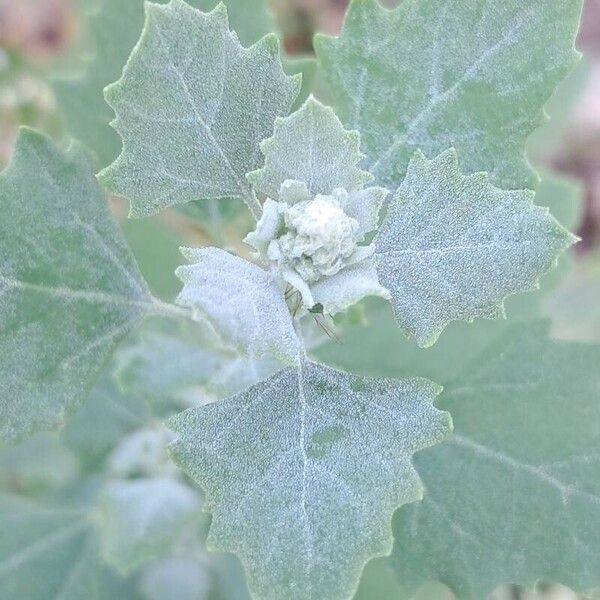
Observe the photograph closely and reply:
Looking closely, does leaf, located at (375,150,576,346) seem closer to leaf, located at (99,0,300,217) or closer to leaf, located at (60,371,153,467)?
leaf, located at (99,0,300,217)

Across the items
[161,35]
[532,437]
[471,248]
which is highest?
[161,35]

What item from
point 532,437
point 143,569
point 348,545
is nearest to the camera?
point 348,545

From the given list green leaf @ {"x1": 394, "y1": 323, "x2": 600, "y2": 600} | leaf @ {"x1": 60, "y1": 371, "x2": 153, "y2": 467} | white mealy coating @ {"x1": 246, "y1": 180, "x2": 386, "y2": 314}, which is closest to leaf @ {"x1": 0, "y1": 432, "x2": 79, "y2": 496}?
leaf @ {"x1": 60, "y1": 371, "x2": 153, "y2": 467}

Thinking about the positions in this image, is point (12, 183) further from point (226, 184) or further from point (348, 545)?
point (348, 545)

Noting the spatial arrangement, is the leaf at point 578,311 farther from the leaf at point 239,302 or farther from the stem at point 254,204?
the leaf at point 239,302

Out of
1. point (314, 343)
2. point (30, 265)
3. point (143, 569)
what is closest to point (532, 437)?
point (314, 343)
